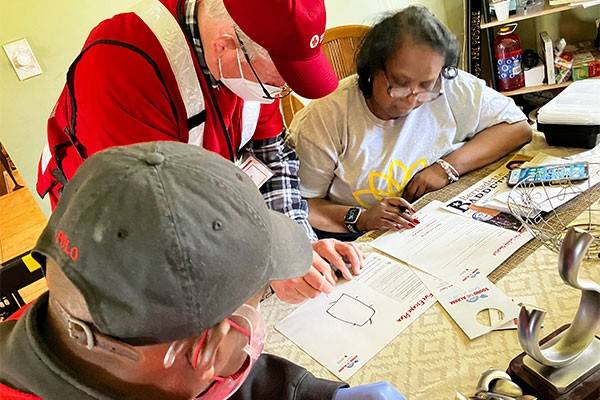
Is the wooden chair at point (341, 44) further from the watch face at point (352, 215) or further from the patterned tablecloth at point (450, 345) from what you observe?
the patterned tablecloth at point (450, 345)

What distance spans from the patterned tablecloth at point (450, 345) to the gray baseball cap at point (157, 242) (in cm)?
37

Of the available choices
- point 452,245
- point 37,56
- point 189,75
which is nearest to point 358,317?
point 452,245

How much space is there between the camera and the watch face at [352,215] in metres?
1.31

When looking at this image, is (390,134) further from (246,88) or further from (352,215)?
(246,88)

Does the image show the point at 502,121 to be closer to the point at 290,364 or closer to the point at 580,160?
the point at 580,160

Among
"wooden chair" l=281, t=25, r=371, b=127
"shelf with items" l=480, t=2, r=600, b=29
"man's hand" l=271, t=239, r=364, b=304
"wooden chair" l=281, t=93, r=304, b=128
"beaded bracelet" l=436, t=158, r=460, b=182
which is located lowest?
"beaded bracelet" l=436, t=158, r=460, b=182

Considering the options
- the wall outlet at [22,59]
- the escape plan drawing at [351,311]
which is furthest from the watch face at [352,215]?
the wall outlet at [22,59]

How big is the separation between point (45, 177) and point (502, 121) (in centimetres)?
115

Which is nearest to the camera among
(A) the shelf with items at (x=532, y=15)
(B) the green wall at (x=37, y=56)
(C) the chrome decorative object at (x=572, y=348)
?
(C) the chrome decorative object at (x=572, y=348)

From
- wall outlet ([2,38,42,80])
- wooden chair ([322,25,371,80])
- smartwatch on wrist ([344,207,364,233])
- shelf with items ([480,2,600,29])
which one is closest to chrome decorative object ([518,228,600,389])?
smartwatch on wrist ([344,207,364,233])

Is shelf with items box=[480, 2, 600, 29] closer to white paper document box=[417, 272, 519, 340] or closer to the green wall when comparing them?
the green wall

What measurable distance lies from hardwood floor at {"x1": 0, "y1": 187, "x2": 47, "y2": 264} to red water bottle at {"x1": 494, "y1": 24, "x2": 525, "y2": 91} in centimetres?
237

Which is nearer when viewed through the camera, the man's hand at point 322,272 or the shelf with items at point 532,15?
the man's hand at point 322,272

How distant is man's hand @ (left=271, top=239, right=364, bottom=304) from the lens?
95 cm
